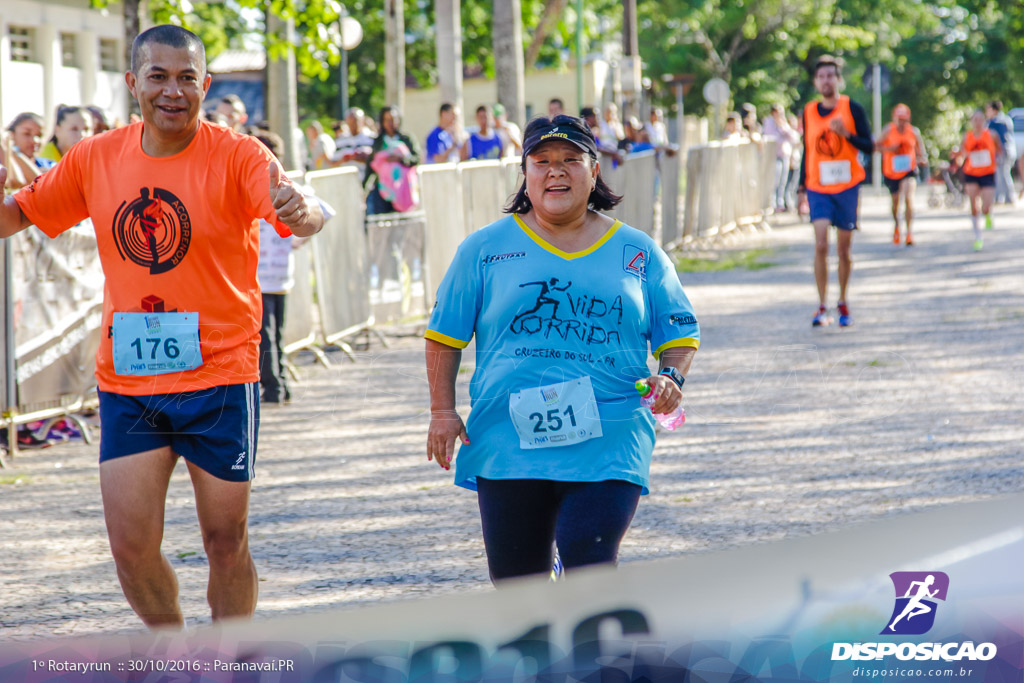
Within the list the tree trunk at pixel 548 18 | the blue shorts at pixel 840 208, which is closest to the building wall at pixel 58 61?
the tree trunk at pixel 548 18

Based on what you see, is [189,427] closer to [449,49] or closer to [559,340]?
[559,340]

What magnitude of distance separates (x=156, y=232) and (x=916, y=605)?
259 cm

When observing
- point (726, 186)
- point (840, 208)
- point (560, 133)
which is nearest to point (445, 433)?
point (560, 133)

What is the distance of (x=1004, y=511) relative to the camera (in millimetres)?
1453

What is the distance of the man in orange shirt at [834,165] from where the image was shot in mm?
10898

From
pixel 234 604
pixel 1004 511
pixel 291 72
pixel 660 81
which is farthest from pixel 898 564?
pixel 660 81

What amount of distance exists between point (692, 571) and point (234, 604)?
2.61m

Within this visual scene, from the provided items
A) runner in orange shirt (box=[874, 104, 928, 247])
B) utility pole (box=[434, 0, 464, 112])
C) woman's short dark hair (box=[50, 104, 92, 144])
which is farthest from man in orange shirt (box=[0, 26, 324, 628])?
utility pole (box=[434, 0, 464, 112])

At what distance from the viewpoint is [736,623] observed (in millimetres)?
1396

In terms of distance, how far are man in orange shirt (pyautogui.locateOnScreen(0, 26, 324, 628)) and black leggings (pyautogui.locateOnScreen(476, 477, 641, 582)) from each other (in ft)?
2.46

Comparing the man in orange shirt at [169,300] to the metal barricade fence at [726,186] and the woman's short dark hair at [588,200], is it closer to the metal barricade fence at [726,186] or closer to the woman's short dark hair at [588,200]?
the woman's short dark hair at [588,200]

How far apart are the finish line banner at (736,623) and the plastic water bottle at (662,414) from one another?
1.80m

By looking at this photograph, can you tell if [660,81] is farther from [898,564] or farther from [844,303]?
[898,564]

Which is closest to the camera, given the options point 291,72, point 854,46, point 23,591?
point 23,591
